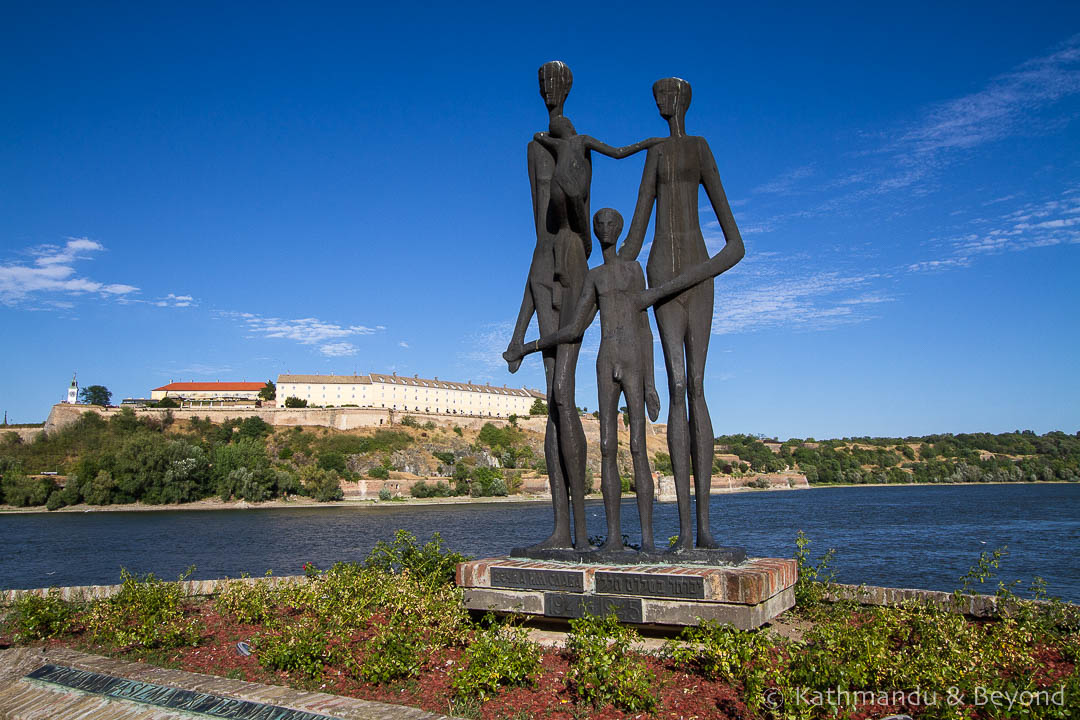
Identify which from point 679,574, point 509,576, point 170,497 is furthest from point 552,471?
point 170,497

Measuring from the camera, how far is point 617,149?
892 centimetres

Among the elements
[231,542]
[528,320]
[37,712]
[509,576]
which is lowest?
[231,542]

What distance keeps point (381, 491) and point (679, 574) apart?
84.3 meters

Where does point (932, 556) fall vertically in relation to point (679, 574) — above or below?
below

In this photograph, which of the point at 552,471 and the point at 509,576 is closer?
the point at 509,576

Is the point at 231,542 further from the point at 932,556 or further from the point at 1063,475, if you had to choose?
the point at 1063,475

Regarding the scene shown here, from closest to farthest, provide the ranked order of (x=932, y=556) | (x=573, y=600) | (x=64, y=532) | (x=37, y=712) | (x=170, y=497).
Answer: (x=37, y=712), (x=573, y=600), (x=932, y=556), (x=64, y=532), (x=170, y=497)

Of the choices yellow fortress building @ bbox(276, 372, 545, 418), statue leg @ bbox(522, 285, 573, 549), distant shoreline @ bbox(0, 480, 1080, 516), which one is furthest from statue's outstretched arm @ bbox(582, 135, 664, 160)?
yellow fortress building @ bbox(276, 372, 545, 418)

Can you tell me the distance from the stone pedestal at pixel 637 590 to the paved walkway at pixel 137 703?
8.27ft

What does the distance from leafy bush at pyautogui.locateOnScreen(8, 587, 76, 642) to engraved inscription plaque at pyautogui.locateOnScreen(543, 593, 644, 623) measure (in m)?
5.28

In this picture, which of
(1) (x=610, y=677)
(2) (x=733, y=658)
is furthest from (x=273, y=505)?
(2) (x=733, y=658)

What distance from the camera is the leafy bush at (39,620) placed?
7938 mm

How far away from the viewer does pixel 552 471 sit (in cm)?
904

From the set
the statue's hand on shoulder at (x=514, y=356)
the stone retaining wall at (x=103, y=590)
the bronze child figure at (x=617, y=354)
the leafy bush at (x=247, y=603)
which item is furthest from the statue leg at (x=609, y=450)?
the stone retaining wall at (x=103, y=590)
